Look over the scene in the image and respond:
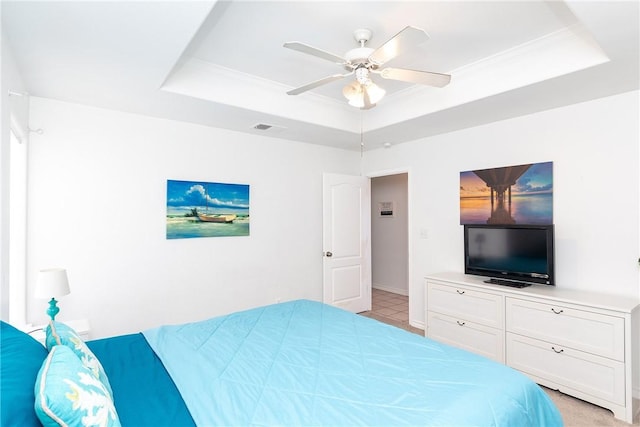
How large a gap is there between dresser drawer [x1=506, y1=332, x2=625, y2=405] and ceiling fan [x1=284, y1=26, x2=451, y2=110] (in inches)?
89.2

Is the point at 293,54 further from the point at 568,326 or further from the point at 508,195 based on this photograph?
the point at 568,326

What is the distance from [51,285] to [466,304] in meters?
3.42

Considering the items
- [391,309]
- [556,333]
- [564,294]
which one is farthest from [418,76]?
[391,309]

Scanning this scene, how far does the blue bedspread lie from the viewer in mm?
1315

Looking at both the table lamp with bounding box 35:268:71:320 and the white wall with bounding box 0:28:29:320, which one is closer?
the white wall with bounding box 0:28:29:320

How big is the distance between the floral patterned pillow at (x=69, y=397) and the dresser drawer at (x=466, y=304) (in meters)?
2.99

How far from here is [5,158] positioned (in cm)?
191

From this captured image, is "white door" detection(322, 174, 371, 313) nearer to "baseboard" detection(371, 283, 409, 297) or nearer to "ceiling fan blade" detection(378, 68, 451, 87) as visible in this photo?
"baseboard" detection(371, 283, 409, 297)

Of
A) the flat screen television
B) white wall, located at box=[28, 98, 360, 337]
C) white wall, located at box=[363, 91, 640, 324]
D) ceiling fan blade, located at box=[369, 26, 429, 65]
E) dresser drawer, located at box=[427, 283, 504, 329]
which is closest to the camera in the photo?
ceiling fan blade, located at box=[369, 26, 429, 65]

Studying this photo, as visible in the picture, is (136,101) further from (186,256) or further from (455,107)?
(455,107)

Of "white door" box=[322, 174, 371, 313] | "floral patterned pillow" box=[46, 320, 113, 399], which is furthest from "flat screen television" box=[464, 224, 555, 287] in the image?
"floral patterned pillow" box=[46, 320, 113, 399]

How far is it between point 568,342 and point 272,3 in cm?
322

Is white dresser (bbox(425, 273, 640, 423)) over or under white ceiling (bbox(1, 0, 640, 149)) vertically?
under

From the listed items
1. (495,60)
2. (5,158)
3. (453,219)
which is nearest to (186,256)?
(5,158)
